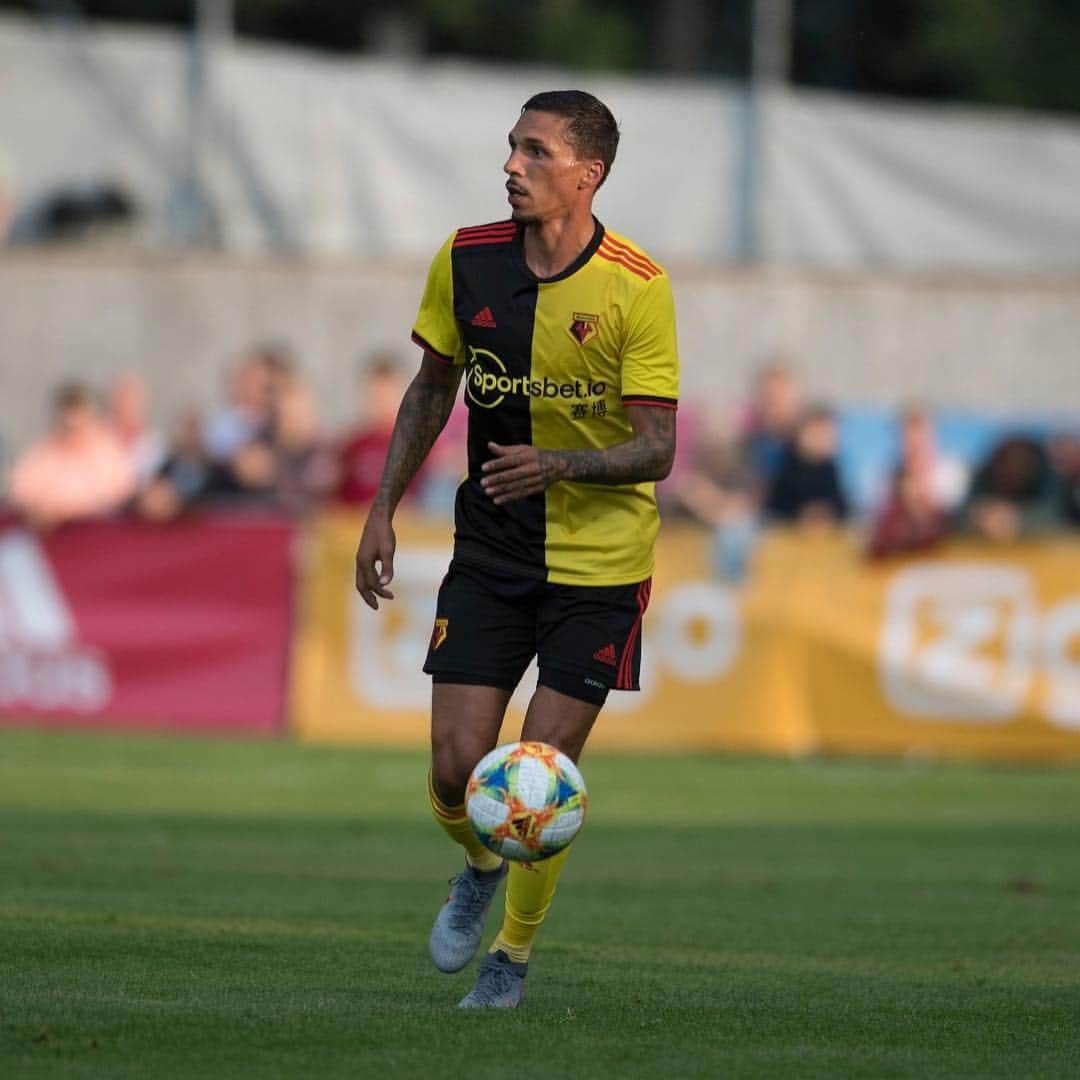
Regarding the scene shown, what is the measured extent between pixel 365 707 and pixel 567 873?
6.46m

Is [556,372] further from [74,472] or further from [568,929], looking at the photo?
[74,472]

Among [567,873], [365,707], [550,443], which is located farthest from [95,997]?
[365,707]

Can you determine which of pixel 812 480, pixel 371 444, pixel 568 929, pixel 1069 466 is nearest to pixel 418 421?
pixel 568 929

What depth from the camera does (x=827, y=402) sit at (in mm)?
21062

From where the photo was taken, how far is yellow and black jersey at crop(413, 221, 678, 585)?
23.2 ft

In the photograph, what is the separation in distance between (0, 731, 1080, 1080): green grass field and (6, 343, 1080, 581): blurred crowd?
2.39 m

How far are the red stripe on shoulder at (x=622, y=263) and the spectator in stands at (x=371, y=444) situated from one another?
33.5 ft

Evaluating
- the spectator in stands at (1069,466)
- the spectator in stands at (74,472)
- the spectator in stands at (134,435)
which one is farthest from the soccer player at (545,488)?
the spectator in stands at (1069,466)

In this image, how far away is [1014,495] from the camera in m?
18.1

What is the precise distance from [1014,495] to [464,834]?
11.5 meters

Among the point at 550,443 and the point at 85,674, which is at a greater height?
the point at 550,443

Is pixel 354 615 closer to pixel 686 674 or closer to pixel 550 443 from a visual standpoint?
pixel 686 674

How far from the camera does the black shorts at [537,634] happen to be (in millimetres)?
7156

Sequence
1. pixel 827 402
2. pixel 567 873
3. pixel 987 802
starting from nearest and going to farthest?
pixel 567 873 → pixel 987 802 → pixel 827 402
